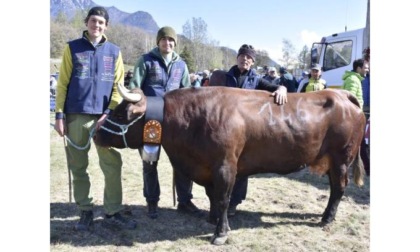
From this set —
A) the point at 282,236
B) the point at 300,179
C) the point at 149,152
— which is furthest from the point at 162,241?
the point at 300,179

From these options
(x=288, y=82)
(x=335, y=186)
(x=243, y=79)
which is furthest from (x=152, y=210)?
(x=288, y=82)

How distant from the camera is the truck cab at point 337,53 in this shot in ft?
38.5

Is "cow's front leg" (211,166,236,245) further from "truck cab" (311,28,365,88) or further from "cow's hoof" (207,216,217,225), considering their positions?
"truck cab" (311,28,365,88)

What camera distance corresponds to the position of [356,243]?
4.01 metres

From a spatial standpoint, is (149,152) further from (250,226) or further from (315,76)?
(315,76)

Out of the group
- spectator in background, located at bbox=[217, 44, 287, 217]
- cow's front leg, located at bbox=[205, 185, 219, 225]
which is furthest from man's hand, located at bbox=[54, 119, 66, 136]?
spectator in background, located at bbox=[217, 44, 287, 217]

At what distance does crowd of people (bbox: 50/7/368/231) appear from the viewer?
3.76 metres

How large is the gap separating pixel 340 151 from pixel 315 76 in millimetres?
3348

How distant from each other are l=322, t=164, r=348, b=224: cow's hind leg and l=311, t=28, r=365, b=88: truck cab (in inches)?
303

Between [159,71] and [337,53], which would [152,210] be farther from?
[337,53]

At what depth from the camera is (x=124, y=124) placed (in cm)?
371

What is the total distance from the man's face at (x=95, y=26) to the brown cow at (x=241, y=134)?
766 millimetres

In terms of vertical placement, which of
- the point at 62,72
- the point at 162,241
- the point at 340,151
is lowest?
the point at 162,241

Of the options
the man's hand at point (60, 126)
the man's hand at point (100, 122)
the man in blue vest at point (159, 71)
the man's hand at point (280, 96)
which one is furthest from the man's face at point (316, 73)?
the man's hand at point (60, 126)
